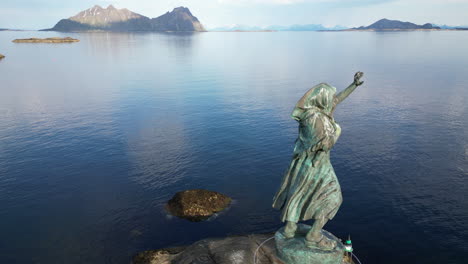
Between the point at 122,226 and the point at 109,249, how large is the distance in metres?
3.07

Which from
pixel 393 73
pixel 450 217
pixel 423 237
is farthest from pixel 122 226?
pixel 393 73

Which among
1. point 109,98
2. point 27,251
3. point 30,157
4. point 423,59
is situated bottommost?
point 27,251

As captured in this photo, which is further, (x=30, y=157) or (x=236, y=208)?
(x=30, y=157)

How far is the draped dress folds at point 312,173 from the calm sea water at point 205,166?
13404 mm

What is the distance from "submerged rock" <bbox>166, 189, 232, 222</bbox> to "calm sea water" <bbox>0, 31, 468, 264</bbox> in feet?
3.22

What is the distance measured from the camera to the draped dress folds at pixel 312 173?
13.1 m

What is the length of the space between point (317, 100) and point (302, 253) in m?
6.88

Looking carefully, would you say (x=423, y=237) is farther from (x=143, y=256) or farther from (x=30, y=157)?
(x=30, y=157)

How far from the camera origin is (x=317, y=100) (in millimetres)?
13164

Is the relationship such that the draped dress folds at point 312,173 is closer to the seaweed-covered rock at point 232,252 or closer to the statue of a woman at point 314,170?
the statue of a woman at point 314,170

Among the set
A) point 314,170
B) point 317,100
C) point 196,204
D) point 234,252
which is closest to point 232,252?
point 234,252

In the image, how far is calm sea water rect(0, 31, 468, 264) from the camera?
26312mm

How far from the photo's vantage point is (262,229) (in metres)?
27.1

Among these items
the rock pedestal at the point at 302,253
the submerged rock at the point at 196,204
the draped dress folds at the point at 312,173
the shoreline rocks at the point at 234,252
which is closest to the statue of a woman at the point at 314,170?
the draped dress folds at the point at 312,173
